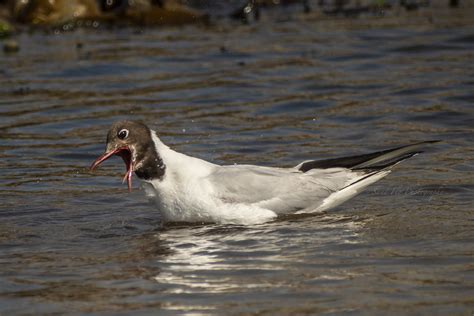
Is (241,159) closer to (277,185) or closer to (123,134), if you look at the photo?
(277,185)

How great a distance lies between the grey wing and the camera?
9883 mm

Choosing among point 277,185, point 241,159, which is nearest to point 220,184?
point 277,185

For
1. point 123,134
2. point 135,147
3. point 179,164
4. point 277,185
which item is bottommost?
point 277,185

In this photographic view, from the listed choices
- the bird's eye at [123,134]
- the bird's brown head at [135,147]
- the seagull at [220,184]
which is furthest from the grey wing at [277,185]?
the bird's eye at [123,134]

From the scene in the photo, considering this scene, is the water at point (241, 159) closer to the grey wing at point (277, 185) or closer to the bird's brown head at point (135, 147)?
the grey wing at point (277, 185)

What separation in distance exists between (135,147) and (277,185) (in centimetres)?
130

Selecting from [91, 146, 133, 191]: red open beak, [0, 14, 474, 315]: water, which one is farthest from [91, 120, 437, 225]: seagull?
[0, 14, 474, 315]: water

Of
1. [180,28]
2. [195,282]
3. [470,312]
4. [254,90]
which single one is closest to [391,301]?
[470,312]

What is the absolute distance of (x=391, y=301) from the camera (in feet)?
24.4

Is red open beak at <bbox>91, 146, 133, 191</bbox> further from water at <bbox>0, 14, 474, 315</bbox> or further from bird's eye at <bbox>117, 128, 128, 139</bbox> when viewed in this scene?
water at <bbox>0, 14, 474, 315</bbox>

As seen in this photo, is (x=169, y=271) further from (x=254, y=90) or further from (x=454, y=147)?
(x=254, y=90)

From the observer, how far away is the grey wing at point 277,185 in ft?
32.4

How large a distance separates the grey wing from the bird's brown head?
21.3 inches

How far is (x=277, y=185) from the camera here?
10.0m
